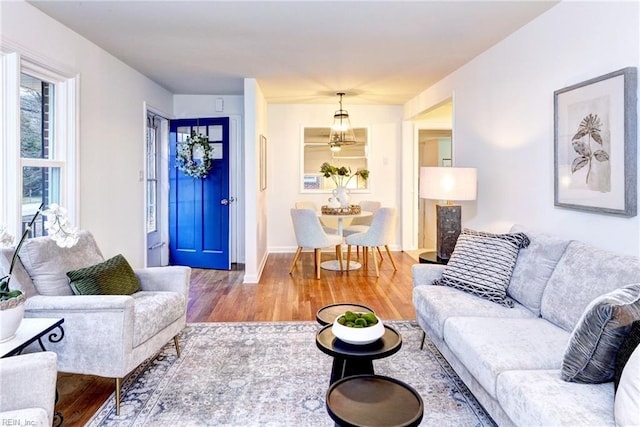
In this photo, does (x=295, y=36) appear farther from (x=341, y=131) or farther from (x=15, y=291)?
(x=15, y=291)

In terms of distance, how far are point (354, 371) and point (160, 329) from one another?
1240mm

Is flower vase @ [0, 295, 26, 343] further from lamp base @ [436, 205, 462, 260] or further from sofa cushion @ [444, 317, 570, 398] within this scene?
lamp base @ [436, 205, 462, 260]

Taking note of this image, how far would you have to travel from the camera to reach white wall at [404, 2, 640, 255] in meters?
2.18

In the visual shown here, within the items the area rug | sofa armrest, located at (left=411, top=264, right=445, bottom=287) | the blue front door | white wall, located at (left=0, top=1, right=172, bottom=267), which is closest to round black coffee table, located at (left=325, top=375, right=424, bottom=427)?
the area rug

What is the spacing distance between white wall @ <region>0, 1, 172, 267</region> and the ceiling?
0.47ft

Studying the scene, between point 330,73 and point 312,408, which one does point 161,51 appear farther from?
point 312,408

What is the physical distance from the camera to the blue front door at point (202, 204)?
5.36 metres

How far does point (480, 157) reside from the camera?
377cm

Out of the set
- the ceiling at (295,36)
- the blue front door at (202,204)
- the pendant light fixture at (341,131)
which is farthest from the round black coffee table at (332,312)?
the pendant light fixture at (341,131)

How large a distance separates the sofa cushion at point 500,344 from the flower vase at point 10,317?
81.0 inches

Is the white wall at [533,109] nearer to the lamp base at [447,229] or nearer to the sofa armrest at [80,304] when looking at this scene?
the lamp base at [447,229]

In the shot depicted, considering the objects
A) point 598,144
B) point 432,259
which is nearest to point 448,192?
point 432,259

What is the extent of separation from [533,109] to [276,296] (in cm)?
284

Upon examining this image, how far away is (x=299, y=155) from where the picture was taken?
6438 millimetres
